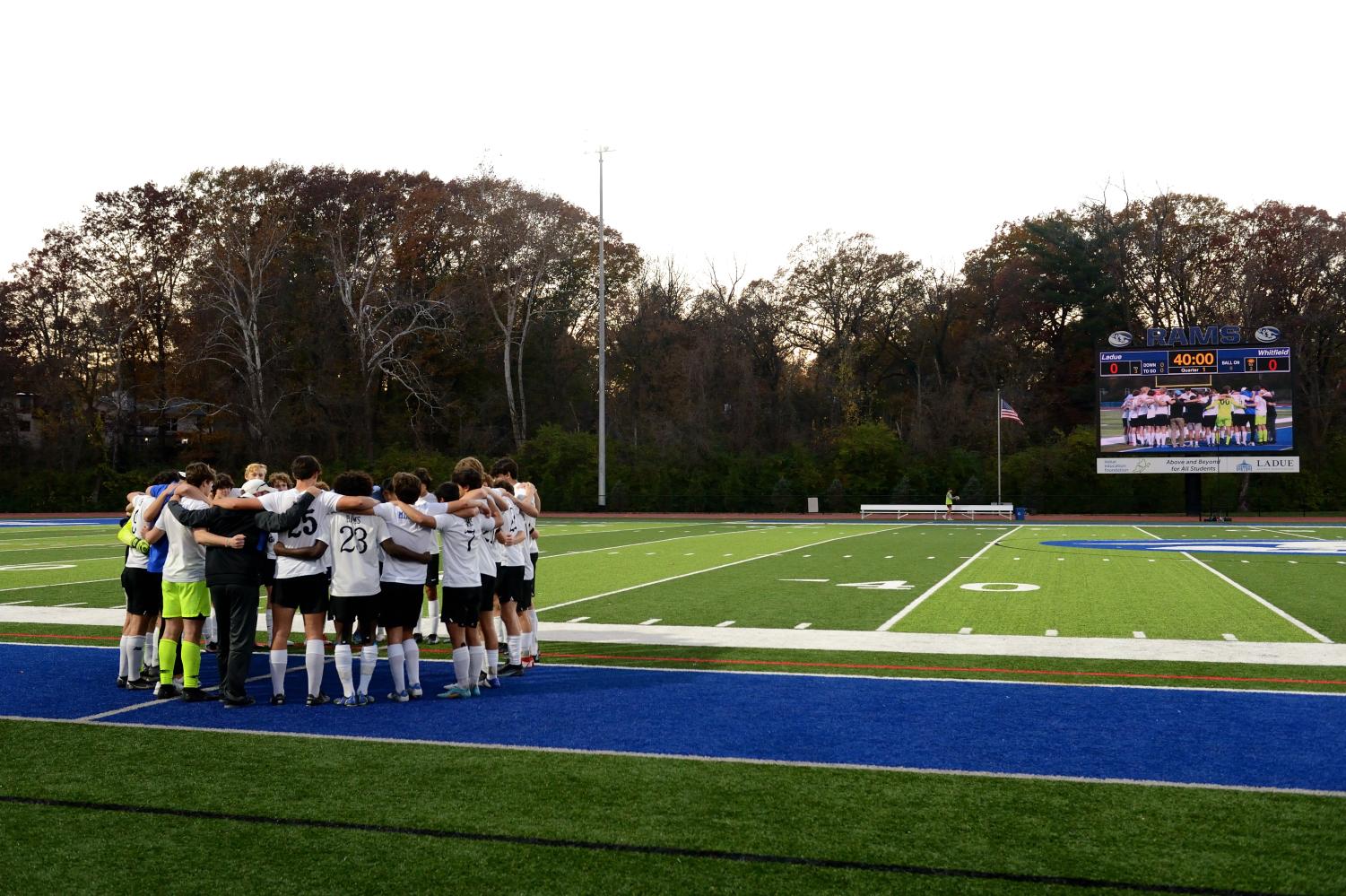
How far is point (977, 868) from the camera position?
4.89m

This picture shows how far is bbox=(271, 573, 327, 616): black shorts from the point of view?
849 centimetres

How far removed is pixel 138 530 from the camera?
361 inches

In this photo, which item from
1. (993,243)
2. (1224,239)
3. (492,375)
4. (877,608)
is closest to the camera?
(877,608)

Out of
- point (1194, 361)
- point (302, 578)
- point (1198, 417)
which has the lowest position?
point (302, 578)

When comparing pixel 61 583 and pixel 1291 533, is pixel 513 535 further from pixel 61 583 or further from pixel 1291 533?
pixel 1291 533

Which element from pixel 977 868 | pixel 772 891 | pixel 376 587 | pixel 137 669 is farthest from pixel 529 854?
pixel 137 669

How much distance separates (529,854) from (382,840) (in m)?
0.72

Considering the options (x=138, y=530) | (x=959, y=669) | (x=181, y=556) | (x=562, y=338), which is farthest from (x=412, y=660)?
(x=562, y=338)

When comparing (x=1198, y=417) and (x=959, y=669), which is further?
(x=1198, y=417)

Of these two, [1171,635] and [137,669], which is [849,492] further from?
[137,669]

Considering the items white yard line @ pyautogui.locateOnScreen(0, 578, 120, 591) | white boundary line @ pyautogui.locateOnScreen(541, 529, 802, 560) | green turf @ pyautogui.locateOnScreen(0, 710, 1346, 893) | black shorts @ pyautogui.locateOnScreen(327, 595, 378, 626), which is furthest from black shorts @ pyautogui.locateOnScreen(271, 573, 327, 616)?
white boundary line @ pyautogui.locateOnScreen(541, 529, 802, 560)

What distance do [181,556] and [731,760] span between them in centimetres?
467

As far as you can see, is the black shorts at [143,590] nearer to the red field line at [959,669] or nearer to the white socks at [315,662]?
the white socks at [315,662]

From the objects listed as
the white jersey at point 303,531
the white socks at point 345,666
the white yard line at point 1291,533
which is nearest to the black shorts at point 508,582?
the white socks at point 345,666
